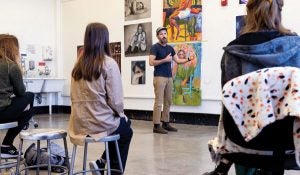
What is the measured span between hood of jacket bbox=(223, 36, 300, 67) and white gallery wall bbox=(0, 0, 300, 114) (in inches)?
178

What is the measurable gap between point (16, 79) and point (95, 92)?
153 centimetres

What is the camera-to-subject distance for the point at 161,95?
5.98 meters

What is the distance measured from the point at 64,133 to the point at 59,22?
23.2 ft

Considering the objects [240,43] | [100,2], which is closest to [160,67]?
[100,2]

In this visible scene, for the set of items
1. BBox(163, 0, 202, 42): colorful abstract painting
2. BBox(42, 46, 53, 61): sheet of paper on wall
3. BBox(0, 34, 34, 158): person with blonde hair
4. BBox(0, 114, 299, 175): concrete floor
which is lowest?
BBox(0, 114, 299, 175): concrete floor

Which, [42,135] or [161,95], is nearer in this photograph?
[42,135]

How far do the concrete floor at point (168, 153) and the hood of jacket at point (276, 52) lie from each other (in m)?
1.98

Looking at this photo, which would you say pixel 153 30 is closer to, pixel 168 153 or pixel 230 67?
pixel 168 153

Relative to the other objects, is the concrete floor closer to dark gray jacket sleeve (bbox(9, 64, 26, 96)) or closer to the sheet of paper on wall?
dark gray jacket sleeve (bbox(9, 64, 26, 96))

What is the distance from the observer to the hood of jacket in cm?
172

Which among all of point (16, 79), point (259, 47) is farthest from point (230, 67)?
point (16, 79)

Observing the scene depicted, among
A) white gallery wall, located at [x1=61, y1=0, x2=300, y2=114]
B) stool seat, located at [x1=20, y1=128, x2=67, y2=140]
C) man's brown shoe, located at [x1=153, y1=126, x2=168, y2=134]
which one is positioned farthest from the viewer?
white gallery wall, located at [x1=61, y1=0, x2=300, y2=114]

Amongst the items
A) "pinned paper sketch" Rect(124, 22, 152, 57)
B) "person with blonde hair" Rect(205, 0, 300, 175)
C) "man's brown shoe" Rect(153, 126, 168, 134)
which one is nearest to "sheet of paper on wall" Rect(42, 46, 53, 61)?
"pinned paper sketch" Rect(124, 22, 152, 57)

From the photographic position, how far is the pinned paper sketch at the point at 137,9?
303 inches
